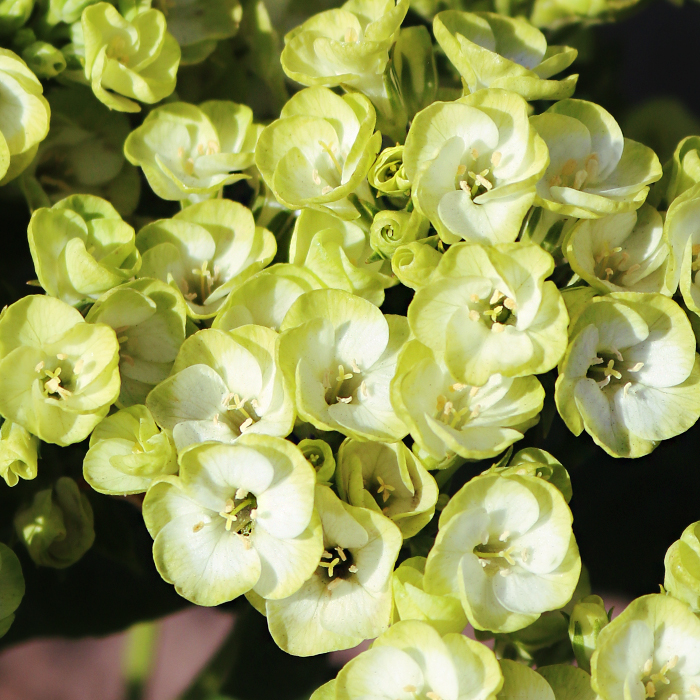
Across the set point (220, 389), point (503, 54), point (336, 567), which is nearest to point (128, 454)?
point (220, 389)

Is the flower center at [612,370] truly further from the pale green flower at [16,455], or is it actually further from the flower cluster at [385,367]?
the pale green flower at [16,455]

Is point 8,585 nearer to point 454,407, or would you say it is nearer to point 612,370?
point 454,407

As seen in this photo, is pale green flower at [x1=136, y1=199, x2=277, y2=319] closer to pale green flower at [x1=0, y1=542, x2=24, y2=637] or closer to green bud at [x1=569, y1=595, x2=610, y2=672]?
pale green flower at [x1=0, y1=542, x2=24, y2=637]

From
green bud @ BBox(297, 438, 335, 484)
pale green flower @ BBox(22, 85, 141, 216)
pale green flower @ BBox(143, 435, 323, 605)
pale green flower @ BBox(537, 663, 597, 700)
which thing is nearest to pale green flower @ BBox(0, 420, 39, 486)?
pale green flower @ BBox(143, 435, 323, 605)

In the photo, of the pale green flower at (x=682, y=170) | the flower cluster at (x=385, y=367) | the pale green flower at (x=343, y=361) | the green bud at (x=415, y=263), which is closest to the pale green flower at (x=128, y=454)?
the flower cluster at (x=385, y=367)

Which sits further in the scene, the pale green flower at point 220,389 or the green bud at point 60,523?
the green bud at point 60,523

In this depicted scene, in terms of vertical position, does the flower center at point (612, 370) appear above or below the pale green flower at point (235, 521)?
above

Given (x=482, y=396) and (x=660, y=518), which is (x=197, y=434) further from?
(x=660, y=518)
